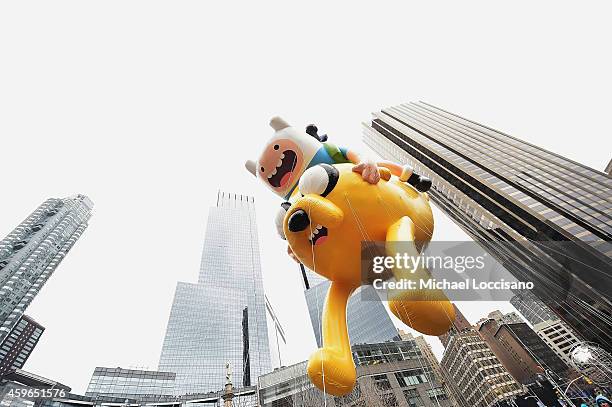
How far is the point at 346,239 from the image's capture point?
15.4 feet

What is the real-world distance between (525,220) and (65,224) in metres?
110

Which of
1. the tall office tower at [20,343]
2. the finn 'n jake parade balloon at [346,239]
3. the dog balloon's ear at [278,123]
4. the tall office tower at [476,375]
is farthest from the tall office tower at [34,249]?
the finn 'n jake parade balloon at [346,239]

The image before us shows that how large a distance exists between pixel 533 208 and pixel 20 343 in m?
118

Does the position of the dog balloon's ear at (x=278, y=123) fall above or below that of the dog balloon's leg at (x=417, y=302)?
above

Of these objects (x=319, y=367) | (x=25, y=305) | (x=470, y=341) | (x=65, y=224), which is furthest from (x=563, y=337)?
(x=65, y=224)

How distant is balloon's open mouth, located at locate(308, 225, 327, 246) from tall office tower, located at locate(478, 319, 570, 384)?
69.7 metres

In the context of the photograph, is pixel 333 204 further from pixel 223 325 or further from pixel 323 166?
pixel 223 325

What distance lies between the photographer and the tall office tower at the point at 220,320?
2419 inches

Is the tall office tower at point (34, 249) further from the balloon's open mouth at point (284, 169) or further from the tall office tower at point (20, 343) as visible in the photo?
the balloon's open mouth at point (284, 169)

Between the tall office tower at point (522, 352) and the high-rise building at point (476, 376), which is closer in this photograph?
the high-rise building at point (476, 376)

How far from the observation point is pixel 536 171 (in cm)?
4259

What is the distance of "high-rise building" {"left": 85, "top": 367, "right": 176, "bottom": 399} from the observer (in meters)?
49.4

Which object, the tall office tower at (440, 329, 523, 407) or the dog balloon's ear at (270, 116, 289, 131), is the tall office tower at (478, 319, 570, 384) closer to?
the tall office tower at (440, 329, 523, 407)

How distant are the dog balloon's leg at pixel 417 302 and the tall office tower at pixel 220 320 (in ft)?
217
